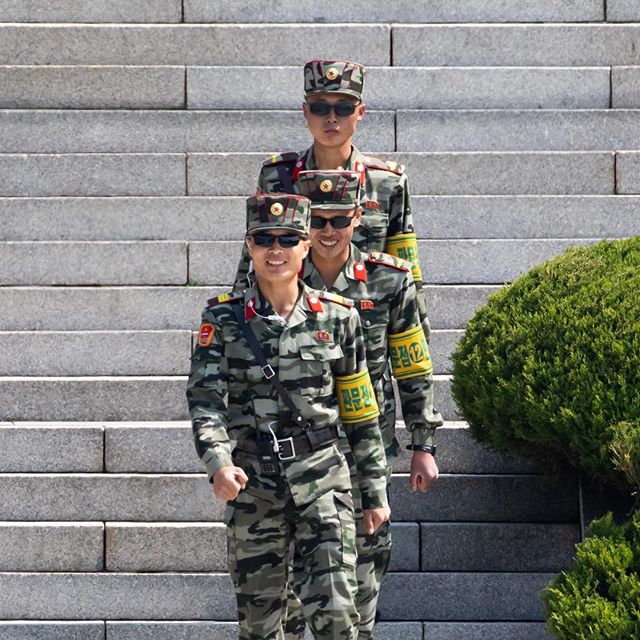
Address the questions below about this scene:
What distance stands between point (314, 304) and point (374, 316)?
1.59 ft

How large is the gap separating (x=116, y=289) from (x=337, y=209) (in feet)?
9.78

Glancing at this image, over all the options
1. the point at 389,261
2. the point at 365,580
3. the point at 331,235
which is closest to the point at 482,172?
the point at 389,261

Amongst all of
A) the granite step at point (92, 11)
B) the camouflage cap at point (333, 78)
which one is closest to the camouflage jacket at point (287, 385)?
the camouflage cap at point (333, 78)

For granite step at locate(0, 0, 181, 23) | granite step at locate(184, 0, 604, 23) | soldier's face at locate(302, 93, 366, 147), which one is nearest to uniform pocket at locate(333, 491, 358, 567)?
soldier's face at locate(302, 93, 366, 147)

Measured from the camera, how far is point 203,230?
904cm

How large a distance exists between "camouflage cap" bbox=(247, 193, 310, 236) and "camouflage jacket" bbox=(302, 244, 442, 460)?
0.51 m

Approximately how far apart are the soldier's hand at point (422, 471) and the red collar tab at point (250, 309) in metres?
0.94

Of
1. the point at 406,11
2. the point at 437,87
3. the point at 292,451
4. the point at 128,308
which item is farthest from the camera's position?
the point at 406,11

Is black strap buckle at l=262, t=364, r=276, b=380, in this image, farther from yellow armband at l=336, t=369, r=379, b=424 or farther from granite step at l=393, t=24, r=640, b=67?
granite step at l=393, t=24, r=640, b=67

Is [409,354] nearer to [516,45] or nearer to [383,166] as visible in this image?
[383,166]

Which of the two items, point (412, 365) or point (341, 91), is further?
point (341, 91)

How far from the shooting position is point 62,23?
10703mm

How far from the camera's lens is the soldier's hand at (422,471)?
5.88 metres

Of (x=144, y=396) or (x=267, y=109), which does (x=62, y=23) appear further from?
(x=144, y=396)
